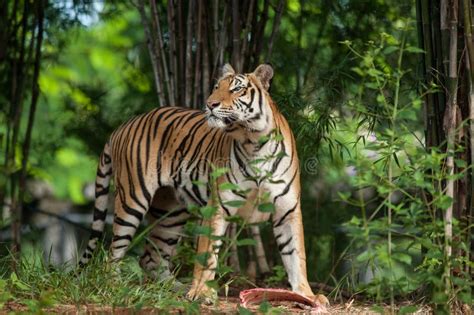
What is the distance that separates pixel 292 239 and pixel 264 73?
0.90m

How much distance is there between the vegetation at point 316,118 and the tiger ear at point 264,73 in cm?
50

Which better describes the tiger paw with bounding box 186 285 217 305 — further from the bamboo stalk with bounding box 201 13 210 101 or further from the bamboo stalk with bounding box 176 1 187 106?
the bamboo stalk with bounding box 176 1 187 106

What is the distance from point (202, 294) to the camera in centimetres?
543

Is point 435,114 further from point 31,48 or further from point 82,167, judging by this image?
point 82,167

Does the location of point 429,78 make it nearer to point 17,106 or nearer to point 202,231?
point 202,231

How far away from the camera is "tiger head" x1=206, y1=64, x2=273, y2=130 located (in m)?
5.61

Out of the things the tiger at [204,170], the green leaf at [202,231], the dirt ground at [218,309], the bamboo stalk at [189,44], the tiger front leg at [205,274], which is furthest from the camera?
the bamboo stalk at [189,44]

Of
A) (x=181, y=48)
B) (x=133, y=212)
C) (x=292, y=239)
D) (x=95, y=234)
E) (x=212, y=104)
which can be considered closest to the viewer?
(x=212, y=104)

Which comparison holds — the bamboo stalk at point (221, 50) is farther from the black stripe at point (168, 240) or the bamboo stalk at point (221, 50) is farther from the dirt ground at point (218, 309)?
the dirt ground at point (218, 309)

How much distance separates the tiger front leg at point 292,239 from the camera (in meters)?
5.80

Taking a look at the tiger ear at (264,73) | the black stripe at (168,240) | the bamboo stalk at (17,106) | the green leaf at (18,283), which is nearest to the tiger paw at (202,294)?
the green leaf at (18,283)

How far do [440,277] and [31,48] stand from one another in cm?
454

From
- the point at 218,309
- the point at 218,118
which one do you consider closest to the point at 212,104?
the point at 218,118

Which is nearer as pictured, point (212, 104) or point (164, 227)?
point (212, 104)
